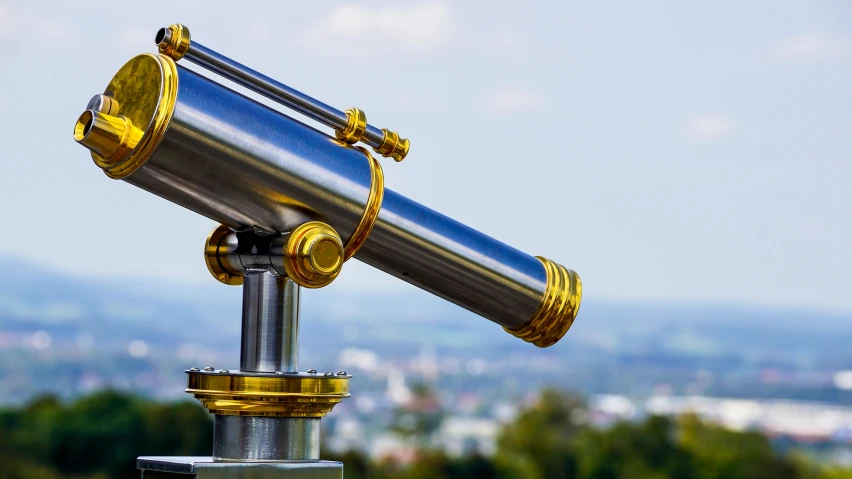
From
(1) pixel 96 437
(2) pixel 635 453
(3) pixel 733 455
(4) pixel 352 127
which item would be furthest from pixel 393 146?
(3) pixel 733 455

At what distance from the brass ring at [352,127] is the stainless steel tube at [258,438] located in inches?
17.3

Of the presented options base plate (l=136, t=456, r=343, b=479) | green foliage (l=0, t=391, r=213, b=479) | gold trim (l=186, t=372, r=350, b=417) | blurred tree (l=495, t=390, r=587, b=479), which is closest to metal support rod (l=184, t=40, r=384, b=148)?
gold trim (l=186, t=372, r=350, b=417)

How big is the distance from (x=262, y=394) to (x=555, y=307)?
601 millimetres

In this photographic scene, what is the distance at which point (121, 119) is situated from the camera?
1633mm

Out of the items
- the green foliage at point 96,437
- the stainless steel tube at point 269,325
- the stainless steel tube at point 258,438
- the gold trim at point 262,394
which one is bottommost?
the stainless steel tube at point 258,438

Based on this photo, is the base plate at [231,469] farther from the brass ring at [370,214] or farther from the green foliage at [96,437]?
the green foliage at [96,437]

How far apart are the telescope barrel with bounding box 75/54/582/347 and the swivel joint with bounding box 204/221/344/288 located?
0.03 m

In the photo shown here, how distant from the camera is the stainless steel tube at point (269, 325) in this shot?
1734mm

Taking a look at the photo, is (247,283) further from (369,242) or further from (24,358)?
(24,358)

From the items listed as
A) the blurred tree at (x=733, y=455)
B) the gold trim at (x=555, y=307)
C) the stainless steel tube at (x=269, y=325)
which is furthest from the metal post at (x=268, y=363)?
the blurred tree at (x=733, y=455)

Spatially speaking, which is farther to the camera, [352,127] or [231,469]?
[352,127]

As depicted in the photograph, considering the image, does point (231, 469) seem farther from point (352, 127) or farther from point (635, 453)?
point (635, 453)

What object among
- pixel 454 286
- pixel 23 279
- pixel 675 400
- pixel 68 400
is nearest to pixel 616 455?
pixel 68 400

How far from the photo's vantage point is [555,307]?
6.79 ft
